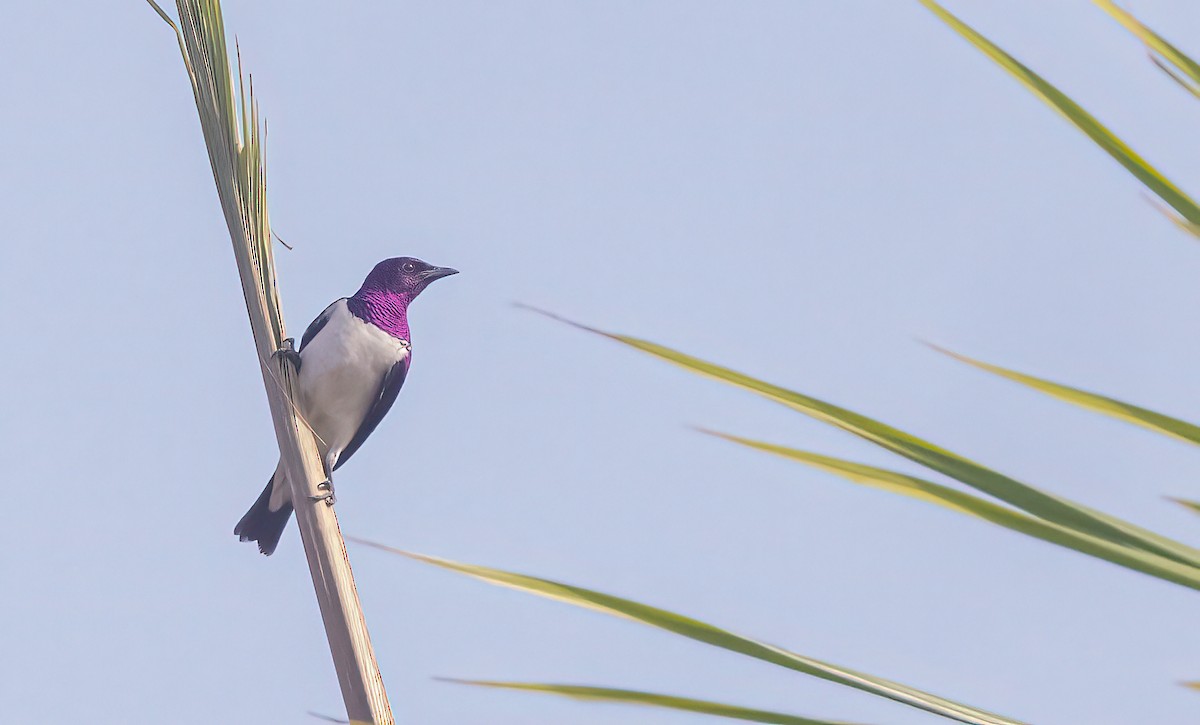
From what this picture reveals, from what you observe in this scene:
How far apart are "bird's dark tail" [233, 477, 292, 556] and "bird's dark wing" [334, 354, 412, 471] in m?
0.30

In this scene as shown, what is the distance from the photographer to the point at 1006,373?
95 cm

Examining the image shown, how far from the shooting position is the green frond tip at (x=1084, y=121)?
0.92 meters

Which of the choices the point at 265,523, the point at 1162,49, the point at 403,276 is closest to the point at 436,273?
the point at 403,276

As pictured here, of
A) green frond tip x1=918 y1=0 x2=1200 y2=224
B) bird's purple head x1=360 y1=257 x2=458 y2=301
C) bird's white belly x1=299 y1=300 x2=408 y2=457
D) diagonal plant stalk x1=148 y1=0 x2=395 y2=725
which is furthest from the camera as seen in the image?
bird's purple head x1=360 y1=257 x2=458 y2=301

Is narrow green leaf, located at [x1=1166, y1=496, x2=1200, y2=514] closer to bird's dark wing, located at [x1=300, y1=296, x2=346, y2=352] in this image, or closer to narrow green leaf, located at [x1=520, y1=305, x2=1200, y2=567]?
narrow green leaf, located at [x1=520, y1=305, x2=1200, y2=567]

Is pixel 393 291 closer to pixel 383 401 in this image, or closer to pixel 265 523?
pixel 383 401

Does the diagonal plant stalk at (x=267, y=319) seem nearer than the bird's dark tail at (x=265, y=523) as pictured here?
Yes

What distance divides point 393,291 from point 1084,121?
4846 mm

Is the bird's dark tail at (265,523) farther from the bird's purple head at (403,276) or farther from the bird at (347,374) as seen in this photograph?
the bird's purple head at (403,276)

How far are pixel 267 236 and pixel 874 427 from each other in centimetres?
129

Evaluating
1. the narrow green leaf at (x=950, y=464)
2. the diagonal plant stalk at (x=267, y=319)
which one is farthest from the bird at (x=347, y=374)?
the narrow green leaf at (x=950, y=464)

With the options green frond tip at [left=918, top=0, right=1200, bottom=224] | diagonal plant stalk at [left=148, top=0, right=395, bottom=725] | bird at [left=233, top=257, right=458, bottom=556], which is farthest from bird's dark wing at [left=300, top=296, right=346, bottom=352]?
green frond tip at [left=918, top=0, right=1200, bottom=224]

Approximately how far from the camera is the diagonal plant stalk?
5.53 ft

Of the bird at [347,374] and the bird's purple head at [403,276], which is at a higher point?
the bird's purple head at [403,276]
